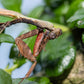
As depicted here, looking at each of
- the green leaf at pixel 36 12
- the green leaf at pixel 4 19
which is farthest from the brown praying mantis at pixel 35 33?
the green leaf at pixel 36 12

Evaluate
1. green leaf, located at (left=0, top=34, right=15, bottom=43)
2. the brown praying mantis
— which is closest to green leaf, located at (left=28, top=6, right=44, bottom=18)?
the brown praying mantis

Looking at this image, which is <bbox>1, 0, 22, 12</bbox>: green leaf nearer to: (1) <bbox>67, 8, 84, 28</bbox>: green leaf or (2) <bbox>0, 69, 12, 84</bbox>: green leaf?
(1) <bbox>67, 8, 84, 28</bbox>: green leaf

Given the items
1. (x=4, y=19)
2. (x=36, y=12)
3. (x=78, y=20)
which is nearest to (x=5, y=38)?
(x=4, y=19)

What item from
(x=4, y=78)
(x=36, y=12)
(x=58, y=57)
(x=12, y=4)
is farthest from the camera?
(x=36, y=12)

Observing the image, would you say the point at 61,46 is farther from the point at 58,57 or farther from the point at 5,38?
the point at 5,38

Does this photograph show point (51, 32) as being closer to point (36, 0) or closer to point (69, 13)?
point (69, 13)

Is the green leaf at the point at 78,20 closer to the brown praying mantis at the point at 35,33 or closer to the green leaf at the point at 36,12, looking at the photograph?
the brown praying mantis at the point at 35,33
